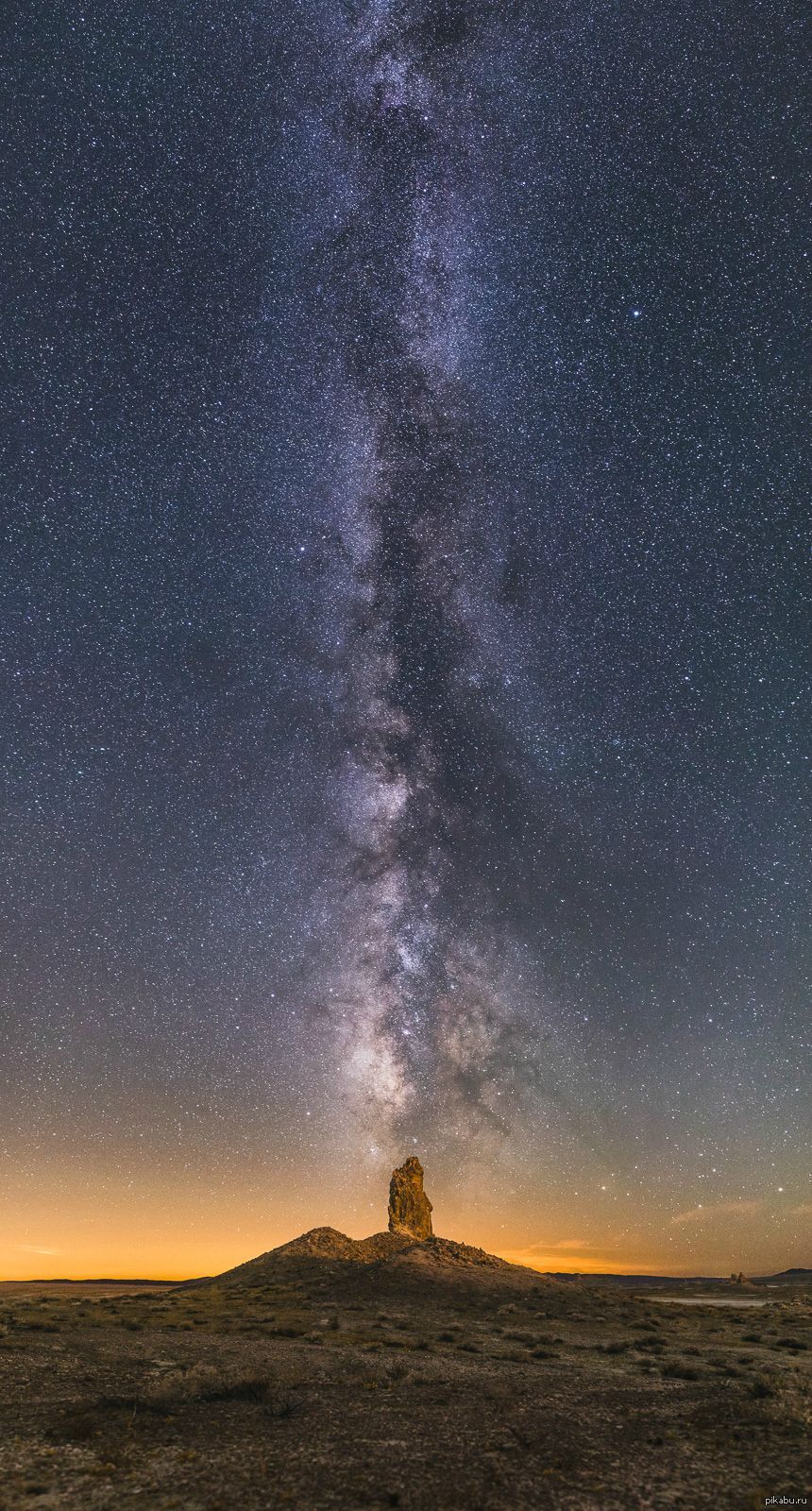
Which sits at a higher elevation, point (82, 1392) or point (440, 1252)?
point (82, 1392)

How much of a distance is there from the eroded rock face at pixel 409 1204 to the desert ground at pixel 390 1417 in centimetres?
Answer: 3840

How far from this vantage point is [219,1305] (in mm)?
44062

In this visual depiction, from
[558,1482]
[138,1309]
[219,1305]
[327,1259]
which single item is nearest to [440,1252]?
[327,1259]

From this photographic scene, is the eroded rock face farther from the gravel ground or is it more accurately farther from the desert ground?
the gravel ground

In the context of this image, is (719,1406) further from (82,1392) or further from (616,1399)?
(82,1392)

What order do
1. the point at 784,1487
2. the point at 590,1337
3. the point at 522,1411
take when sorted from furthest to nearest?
1. the point at 590,1337
2. the point at 522,1411
3. the point at 784,1487

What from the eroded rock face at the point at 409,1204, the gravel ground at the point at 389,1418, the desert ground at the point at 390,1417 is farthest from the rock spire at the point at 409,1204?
the gravel ground at the point at 389,1418

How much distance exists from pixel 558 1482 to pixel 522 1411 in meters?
6.00

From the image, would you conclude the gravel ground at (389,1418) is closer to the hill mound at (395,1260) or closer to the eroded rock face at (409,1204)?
the hill mound at (395,1260)

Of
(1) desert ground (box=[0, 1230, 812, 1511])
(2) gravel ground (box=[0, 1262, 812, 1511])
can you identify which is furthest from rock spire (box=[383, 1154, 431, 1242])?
(2) gravel ground (box=[0, 1262, 812, 1511])

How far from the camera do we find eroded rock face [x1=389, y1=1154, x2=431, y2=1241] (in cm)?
7000

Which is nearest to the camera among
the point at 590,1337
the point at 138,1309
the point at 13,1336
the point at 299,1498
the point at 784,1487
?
the point at 299,1498

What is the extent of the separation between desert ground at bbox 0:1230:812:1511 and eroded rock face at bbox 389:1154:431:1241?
126ft

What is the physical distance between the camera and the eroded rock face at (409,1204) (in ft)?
230
